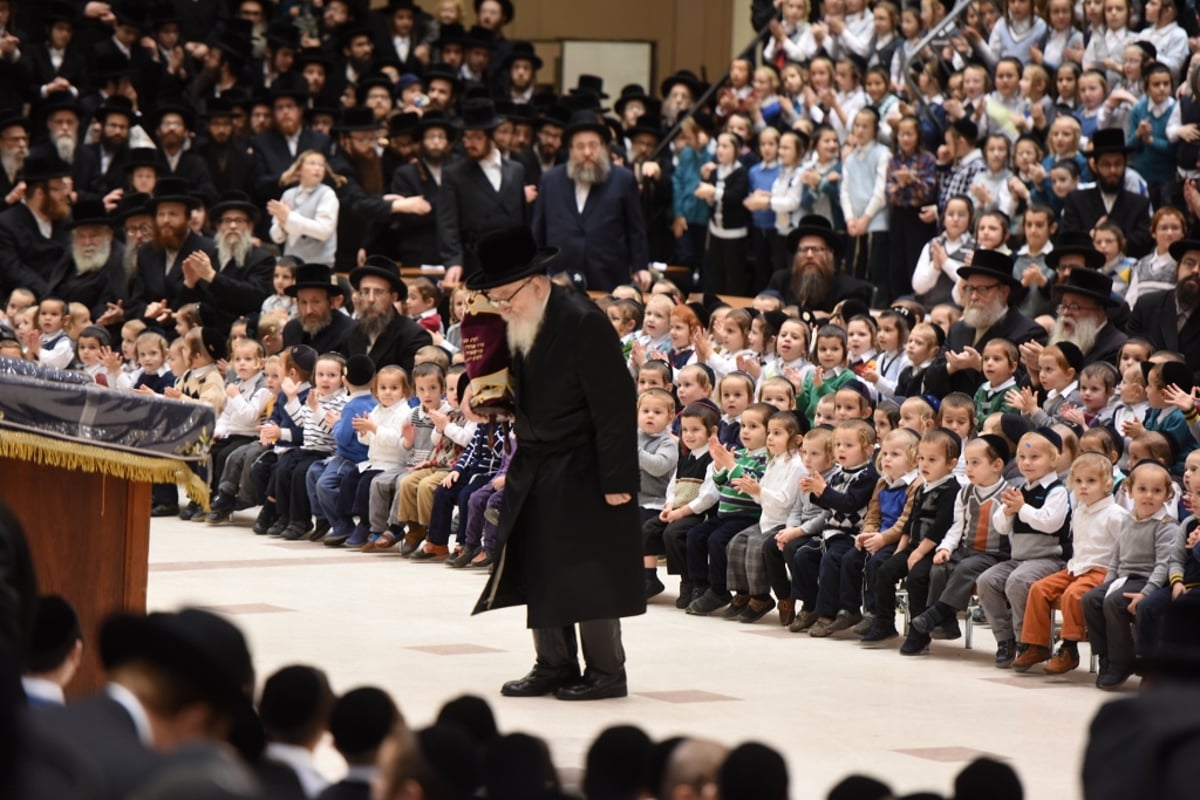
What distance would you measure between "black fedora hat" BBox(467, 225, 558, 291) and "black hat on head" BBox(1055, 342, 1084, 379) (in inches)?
168

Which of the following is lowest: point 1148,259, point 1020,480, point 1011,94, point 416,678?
point 416,678

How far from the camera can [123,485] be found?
6891 mm

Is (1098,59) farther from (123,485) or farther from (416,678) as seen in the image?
(123,485)

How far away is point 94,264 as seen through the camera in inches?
691

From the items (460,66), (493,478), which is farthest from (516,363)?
(460,66)

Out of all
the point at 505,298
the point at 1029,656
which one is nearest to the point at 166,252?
the point at 505,298

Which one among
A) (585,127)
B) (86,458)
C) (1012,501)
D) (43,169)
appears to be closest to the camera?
(86,458)

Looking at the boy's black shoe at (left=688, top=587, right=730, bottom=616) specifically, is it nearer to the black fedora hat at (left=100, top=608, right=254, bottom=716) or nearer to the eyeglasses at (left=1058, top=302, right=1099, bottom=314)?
the eyeglasses at (left=1058, top=302, right=1099, bottom=314)

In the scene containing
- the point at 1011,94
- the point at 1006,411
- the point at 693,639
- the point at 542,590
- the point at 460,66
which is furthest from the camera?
the point at 460,66

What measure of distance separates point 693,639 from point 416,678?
1.82 meters

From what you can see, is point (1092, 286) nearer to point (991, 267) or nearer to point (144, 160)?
point (991, 267)

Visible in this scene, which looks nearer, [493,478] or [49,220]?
[493,478]

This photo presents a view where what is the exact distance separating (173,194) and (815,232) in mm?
5715

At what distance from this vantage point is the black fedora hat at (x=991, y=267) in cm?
1248
